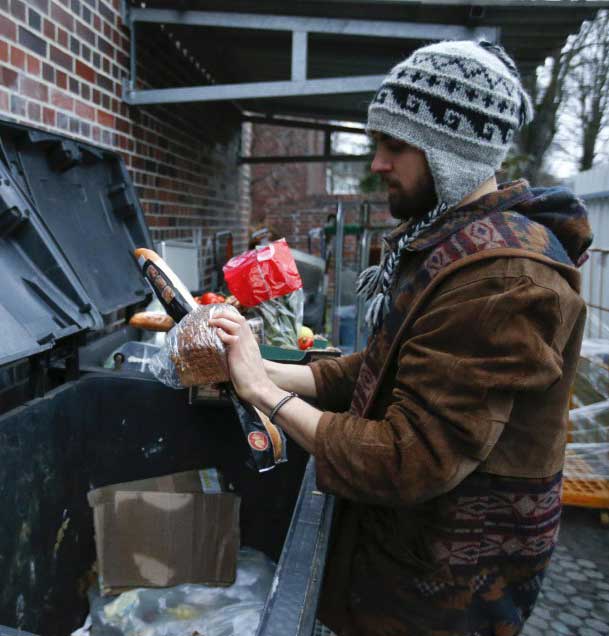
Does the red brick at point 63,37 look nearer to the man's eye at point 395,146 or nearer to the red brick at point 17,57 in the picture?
the red brick at point 17,57

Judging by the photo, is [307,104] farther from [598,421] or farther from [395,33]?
[598,421]

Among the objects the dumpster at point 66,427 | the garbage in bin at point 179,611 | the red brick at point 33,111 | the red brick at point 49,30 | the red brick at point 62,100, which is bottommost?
the garbage in bin at point 179,611

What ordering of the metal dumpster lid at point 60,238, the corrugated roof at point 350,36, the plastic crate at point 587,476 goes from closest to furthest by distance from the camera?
the metal dumpster lid at point 60,238, the plastic crate at point 587,476, the corrugated roof at point 350,36

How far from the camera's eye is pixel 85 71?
2.81 metres

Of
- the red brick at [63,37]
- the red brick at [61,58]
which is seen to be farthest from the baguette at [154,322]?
the red brick at [63,37]

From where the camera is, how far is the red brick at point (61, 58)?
248cm

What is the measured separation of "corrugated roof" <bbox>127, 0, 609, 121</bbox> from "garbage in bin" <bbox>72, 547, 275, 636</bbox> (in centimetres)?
204

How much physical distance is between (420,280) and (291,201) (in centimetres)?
1032

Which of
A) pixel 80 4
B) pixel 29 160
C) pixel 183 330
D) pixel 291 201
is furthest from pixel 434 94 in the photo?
pixel 291 201

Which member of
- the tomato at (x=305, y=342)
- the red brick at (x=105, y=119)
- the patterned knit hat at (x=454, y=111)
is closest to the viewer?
the patterned knit hat at (x=454, y=111)

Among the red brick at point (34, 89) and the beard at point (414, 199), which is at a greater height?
the red brick at point (34, 89)

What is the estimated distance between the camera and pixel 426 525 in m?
1.14

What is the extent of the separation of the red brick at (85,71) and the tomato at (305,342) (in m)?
1.75

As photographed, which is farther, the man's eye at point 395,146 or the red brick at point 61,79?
the red brick at point 61,79
